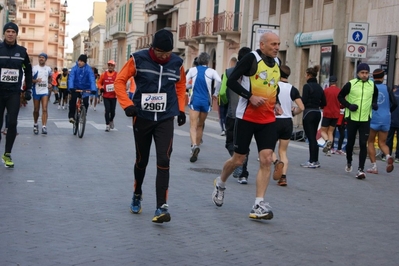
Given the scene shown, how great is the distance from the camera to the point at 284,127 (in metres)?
11.8

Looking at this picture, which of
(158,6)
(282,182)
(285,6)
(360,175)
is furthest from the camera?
(158,6)

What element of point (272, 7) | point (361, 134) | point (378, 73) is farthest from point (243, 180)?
point (272, 7)

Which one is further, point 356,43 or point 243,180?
point 356,43

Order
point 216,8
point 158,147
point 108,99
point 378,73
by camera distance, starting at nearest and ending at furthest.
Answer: point 158,147, point 378,73, point 108,99, point 216,8

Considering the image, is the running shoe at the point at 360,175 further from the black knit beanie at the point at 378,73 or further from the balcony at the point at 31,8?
the balcony at the point at 31,8

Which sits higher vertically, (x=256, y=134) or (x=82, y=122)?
(x=256, y=134)

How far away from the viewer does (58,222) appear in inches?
299

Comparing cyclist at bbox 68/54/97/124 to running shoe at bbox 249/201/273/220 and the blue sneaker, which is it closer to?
the blue sneaker

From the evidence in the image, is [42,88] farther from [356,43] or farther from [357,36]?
[357,36]

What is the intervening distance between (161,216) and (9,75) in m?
4.94

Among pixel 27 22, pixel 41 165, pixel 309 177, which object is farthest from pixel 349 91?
pixel 27 22

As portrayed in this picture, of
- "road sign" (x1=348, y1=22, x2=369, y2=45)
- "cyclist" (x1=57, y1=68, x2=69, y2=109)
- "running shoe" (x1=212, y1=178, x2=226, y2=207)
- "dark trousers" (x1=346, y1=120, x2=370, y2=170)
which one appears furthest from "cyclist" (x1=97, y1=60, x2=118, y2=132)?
"cyclist" (x1=57, y1=68, x2=69, y2=109)

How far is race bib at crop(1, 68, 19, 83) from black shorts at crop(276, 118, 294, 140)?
3.84 meters

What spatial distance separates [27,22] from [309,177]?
150430mm
